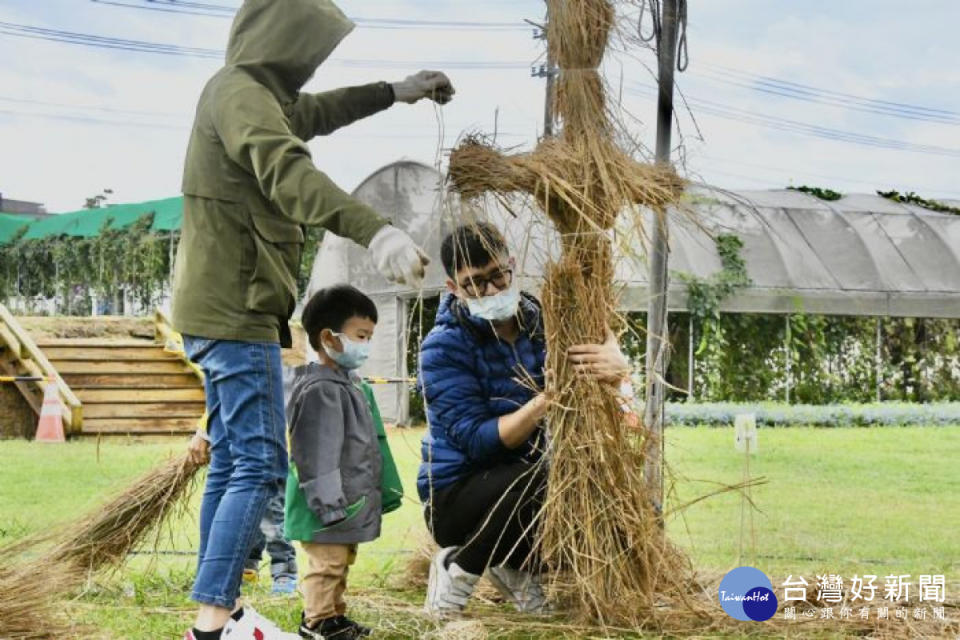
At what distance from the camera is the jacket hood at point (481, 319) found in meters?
2.95

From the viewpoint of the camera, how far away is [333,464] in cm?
273

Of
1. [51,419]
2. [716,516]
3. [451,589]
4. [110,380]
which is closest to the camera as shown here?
[451,589]

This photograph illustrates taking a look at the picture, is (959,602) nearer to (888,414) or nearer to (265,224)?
(265,224)

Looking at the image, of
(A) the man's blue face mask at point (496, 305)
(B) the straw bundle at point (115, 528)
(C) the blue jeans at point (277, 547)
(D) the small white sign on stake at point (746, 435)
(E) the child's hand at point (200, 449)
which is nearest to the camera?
(A) the man's blue face mask at point (496, 305)

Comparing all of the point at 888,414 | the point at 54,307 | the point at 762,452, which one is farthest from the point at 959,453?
the point at 54,307

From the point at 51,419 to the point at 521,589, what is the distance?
6.95m

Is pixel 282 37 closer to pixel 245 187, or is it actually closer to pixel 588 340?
pixel 245 187

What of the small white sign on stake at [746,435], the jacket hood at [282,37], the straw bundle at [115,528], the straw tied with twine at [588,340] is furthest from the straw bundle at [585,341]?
the straw bundle at [115,528]

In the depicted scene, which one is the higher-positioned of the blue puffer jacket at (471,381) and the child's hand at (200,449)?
the blue puffer jacket at (471,381)

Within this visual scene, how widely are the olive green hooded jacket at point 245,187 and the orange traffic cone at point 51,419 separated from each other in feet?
23.0

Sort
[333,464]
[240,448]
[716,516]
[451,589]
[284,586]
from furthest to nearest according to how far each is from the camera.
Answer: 1. [716,516]
2. [284,586]
3. [451,589]
4. [333,464]
5. [240,448]

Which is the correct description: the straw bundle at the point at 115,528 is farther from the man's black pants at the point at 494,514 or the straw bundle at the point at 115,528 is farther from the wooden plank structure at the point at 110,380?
the wooden plank structure at the point at 110,380

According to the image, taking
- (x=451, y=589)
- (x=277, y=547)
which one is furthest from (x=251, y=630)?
(x=277, y=547)

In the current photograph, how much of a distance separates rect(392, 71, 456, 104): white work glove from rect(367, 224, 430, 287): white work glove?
0.98 m
